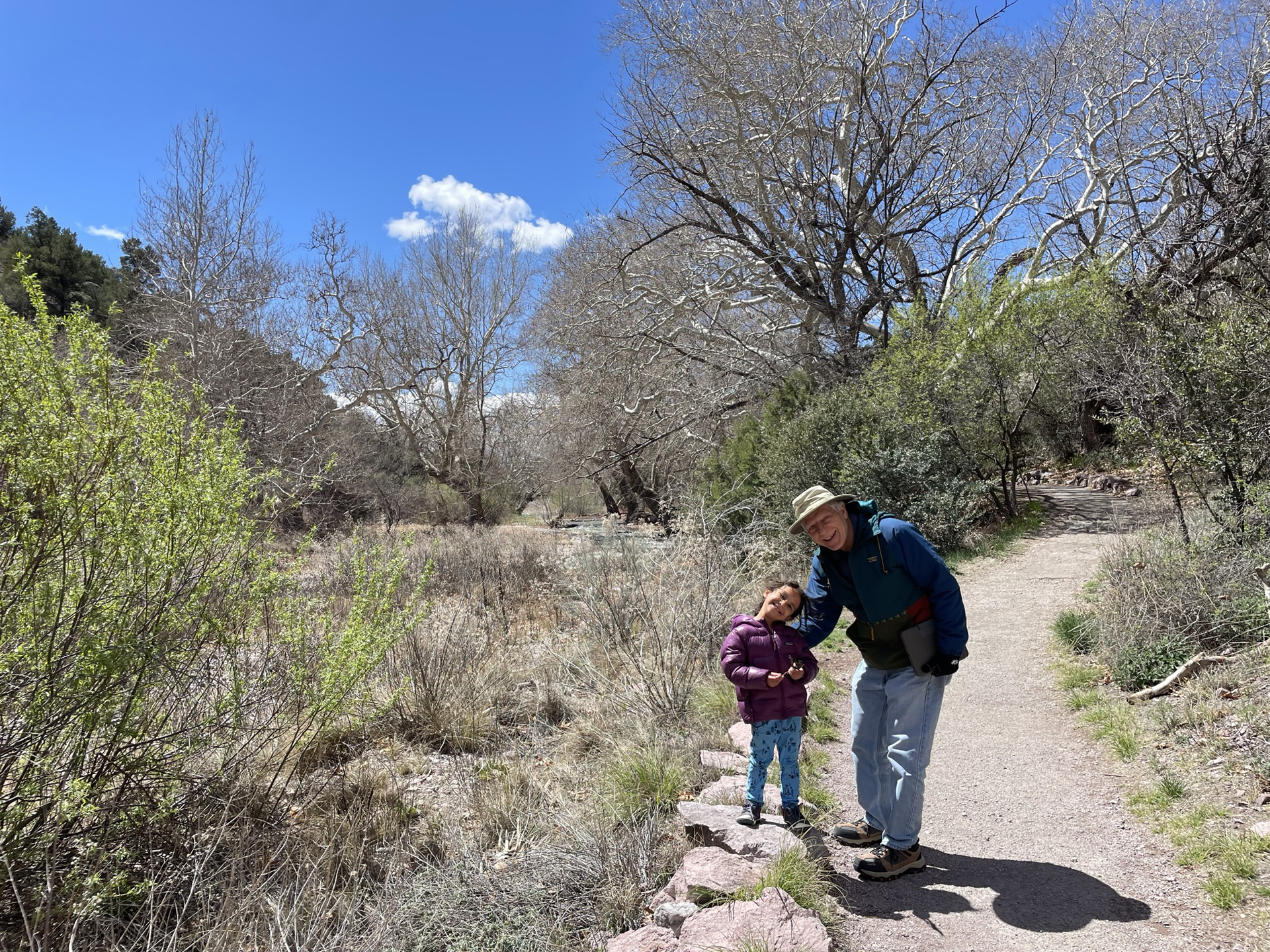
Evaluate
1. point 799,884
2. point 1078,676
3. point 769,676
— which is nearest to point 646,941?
point 799,884

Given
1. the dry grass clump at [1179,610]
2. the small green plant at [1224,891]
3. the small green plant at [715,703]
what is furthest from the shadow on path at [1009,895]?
the dry grass clump at [1179,610]

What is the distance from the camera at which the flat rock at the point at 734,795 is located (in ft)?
12.5

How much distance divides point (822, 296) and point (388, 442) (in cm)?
1550

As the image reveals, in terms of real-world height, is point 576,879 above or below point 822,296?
below

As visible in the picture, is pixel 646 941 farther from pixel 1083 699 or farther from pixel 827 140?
pixel 827 140

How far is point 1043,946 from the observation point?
9.14 feet

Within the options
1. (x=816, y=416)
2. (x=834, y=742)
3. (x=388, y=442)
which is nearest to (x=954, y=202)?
(x=816, y=416)

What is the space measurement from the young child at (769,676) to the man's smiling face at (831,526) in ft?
1.05

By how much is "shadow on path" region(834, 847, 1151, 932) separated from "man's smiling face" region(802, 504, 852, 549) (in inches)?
56.3

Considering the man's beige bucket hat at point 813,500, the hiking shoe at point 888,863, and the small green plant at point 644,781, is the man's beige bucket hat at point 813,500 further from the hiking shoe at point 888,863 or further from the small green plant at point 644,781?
the small green plant at point 644,781

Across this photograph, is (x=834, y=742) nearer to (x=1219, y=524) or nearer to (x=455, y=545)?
(x=1219, y=524)

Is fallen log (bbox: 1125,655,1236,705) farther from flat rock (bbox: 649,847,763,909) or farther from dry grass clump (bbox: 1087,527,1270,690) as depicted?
flat rock (bbox: 649,847,763,909)

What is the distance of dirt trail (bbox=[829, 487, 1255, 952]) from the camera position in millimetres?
2873

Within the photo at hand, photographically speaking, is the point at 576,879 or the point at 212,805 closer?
the point at 576,879
